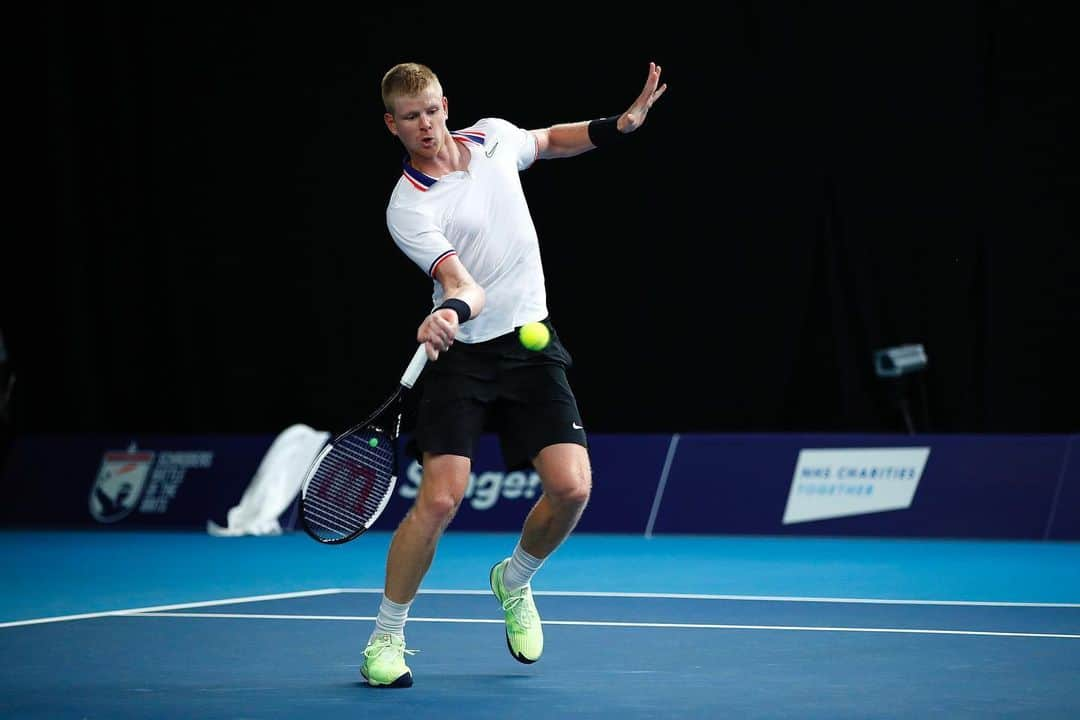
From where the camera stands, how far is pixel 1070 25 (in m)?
10.6

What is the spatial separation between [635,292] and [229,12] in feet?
11.9

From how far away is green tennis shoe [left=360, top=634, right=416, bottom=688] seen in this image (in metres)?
4.88

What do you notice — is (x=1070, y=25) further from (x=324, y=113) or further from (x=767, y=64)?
(x=324, y=113)

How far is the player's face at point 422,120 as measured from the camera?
496 cm

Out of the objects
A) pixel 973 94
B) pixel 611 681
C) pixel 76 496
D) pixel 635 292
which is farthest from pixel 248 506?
pixel 611 681

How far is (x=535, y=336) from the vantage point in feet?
16.6

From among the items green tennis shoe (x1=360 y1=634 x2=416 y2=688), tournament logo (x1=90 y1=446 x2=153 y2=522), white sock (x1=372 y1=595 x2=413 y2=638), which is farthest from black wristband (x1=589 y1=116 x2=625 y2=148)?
tournament logo (x1=90 y1=446 x2=153 y2=522)

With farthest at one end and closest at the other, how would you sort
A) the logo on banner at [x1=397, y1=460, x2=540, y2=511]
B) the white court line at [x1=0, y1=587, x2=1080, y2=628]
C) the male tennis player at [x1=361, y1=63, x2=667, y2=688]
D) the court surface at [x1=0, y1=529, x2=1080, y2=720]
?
1. the logo on banner at [x1=397, y1=460, x2=540, y2=511]
2. the white court line at [x1=0, y1=587, x2=1080, y2=628]
3. the male tennis player at [x1=361, y1=63, x2=667, y2=688]
4. the court surface at [x1=0, y1=529, x2=1080, y2=720]

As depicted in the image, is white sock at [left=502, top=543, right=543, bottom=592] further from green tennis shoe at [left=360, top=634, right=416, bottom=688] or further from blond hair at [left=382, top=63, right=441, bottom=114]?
blond hair at [left=382, top=63, right=441, bottom=114]

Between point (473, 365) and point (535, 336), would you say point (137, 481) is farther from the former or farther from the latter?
point (535, 336)

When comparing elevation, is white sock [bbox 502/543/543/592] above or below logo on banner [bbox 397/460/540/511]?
above

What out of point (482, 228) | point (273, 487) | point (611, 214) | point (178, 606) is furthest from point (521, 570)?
point (611, 214)

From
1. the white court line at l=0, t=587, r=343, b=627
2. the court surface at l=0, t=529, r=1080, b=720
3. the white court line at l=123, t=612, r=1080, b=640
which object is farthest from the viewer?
the white court line at l=0, t=587, r=343, b=627

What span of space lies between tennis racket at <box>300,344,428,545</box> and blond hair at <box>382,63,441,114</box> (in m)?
0.88
